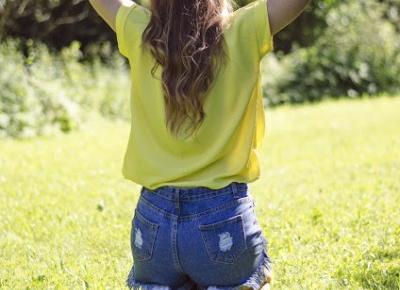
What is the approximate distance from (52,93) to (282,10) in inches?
299

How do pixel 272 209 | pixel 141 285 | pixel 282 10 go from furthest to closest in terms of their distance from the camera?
pixel 272 209, pixel 141 285, pixel 282 10

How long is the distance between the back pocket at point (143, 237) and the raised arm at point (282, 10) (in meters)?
0.91

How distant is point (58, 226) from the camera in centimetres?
528

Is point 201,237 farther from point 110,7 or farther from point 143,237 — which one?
point 110,7

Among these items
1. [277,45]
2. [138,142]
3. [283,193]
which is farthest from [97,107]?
[138,142]

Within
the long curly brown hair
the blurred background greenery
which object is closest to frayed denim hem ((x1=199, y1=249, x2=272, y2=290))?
the long curly brown hair

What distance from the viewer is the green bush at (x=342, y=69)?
13.5m

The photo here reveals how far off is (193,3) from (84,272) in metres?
1.75

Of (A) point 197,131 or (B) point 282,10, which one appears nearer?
(B) point 282,10

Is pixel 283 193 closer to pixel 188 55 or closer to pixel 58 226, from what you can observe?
pixel 58 226

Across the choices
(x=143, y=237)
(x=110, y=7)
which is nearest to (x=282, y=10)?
(x=110, y=7)

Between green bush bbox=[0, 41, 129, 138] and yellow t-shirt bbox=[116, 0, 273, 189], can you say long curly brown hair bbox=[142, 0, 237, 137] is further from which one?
green bush bbox=[0, 41, 129, 138]

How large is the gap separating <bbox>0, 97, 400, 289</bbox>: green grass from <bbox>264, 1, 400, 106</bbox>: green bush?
3.89 meters

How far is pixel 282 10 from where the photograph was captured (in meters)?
2.98
